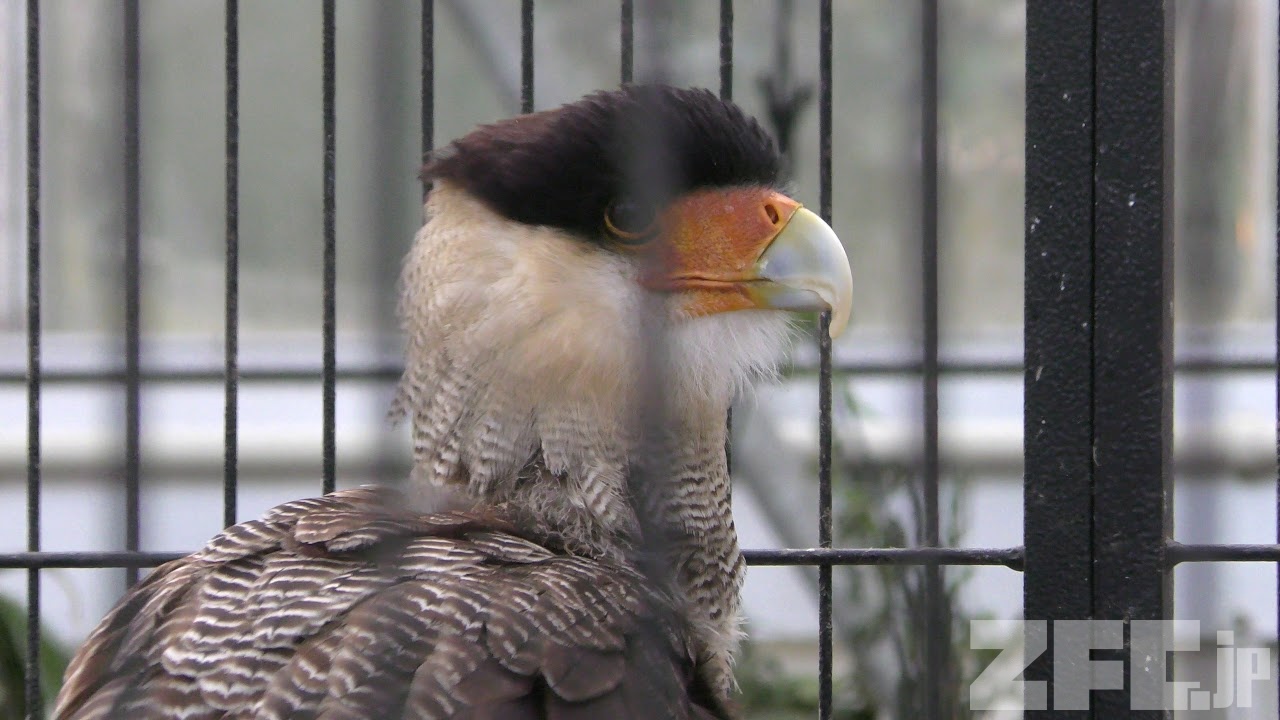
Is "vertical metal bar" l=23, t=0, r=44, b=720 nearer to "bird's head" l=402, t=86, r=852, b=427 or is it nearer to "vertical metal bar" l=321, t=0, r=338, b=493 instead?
"vertical metal bar" l=321, t=0, r=338, b=493

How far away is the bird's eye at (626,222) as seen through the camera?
1783 mm

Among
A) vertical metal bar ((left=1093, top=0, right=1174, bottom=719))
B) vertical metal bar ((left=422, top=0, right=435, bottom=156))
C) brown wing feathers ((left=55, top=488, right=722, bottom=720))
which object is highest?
vertical metal bar ((left=422, top=0, right=435, bottom=156))

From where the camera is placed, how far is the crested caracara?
1424 millimetres

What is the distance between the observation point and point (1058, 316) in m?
1.58

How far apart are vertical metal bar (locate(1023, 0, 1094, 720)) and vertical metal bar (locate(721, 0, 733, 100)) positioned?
47cm

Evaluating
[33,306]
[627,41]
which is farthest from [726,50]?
[33,306]

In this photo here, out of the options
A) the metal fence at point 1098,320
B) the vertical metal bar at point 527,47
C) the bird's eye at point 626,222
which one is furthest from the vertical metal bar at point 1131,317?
the vertical metal bar at point 527,47

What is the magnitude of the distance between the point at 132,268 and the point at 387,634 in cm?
78

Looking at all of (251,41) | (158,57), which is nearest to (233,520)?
(158,57)

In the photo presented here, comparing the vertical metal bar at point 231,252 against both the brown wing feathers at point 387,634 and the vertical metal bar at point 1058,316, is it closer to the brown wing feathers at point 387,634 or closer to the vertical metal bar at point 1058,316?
the brown wing feathers at point 387,634

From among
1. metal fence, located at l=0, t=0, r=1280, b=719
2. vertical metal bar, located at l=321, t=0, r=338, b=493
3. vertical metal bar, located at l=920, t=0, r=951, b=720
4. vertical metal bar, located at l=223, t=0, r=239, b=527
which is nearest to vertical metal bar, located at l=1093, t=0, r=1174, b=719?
metal fence, located at l=0, t=0, r=1280, b=719

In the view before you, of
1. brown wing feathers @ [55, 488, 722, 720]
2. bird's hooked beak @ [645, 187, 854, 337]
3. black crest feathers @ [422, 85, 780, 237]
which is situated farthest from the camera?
bird's hooked beak @ [645, 187, 854, 337]

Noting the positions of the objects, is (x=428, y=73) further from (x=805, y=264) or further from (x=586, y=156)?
(x=805, y=264)

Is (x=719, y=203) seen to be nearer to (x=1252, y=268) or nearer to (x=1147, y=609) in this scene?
(x=1147, y=609)
